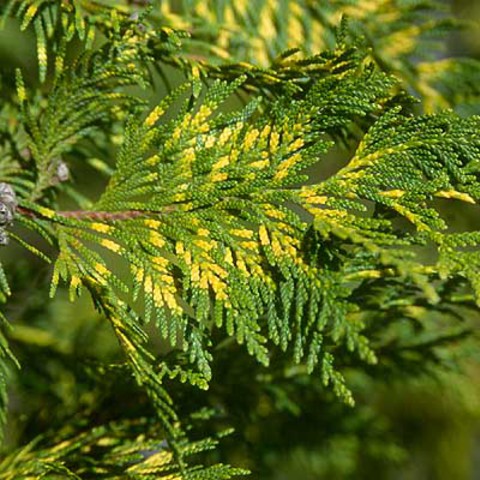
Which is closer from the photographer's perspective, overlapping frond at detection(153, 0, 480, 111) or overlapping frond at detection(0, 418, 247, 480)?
overlapping frond at detection(0, 418, 247, 480)

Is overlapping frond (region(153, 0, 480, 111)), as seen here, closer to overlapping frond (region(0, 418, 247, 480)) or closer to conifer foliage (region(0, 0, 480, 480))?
conifer foliage (region(0, 0, 480, 480))

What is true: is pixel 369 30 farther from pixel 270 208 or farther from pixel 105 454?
pixel 105 454

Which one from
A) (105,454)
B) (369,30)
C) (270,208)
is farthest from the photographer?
(369,30)

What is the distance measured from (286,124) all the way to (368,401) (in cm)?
135

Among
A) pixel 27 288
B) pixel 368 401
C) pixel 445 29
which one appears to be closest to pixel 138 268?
pixel 27 288

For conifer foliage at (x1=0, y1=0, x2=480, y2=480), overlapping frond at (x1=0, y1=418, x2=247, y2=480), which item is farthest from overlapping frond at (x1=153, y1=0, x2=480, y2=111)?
overlapping frond at (x1=0, y1=418, x2=247, y2=480)

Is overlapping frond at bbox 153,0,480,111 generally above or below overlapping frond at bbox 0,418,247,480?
above

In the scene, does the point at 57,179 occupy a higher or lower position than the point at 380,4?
lower

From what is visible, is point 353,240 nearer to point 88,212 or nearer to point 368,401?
point 88,212

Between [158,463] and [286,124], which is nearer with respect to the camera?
[286,124]

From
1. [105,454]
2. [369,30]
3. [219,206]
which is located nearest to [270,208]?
[219,206]

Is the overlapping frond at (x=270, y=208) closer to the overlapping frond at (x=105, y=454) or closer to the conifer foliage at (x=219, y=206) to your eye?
the conifer foliage at (x=219, y=206)

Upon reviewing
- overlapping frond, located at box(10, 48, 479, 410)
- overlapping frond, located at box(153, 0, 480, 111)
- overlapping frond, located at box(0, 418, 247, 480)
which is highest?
overlapping frond, located at box(153, 0, 480, 111)

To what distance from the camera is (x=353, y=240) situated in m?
0.80
